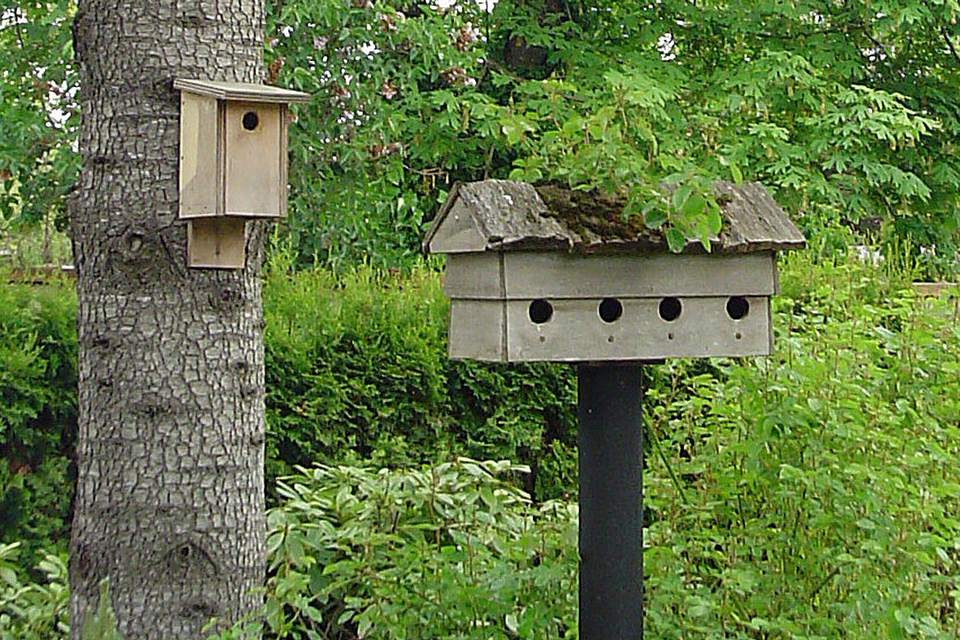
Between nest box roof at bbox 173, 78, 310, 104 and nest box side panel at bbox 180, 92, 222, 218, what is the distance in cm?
2

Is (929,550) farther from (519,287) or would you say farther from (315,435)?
(315,435)

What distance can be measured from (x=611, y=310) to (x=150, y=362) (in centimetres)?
109

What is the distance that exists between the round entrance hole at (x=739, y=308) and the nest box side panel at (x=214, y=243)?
115 cm

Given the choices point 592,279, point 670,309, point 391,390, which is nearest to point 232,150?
point 592,279

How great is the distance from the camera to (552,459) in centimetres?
550

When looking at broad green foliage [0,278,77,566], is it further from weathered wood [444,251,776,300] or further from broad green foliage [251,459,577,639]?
weathered wood [444,251,776,300]

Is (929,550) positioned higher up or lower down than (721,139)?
lower down

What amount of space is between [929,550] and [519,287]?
110 centimetres

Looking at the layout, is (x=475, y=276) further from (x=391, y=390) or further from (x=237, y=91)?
(x=391, y=390)

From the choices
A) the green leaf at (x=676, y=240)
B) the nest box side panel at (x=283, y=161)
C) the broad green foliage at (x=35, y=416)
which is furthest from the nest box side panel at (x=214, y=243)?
the broad green foliage at (x=35, y=416)

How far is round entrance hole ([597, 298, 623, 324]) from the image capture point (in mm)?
2648

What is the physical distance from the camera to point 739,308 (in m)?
2.77

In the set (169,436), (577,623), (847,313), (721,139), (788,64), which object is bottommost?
(577,623)

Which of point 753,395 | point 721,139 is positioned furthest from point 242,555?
point 721,139
